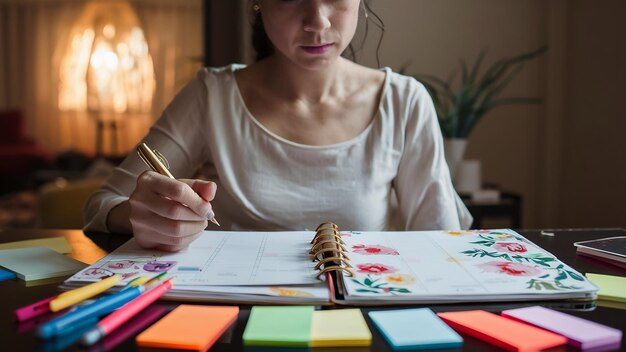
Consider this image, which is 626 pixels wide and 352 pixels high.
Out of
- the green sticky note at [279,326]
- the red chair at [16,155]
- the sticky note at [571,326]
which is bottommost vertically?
the red chair at [16,155]

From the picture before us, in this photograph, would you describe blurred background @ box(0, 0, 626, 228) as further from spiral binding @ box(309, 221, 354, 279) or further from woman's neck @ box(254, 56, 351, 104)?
spiral binding @ box(309, 221, 354, 279)

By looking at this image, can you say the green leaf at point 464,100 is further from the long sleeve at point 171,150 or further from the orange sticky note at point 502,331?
the orange sticky note at point 502,331

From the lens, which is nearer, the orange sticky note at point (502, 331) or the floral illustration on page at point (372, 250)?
the orange sticky note at point (502, 331)

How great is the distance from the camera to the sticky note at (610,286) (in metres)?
0.55

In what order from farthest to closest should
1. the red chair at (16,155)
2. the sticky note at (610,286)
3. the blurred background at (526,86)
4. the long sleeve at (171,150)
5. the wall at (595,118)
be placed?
the red chair at (16,155), the wall at (595,118), the blurred background at (526,86), the long sleeve at (171,150), the sticky note at (610,286)

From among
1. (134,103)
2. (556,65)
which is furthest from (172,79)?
(556,65)

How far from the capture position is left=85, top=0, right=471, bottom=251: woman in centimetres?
97

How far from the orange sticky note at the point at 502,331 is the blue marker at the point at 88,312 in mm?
254

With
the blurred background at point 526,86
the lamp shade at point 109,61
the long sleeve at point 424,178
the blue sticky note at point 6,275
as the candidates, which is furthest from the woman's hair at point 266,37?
the lamp shade at point 109,61

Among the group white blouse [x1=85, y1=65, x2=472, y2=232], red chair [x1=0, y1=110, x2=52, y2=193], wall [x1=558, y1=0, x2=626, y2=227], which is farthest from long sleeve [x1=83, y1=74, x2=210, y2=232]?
red chair [x1=0, y1=110, x2=52, y2=193]

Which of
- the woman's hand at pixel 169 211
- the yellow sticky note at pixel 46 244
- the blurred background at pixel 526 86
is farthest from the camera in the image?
the blurred background at pixel 526 86

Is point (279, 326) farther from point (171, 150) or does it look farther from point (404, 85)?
point (404, 85)

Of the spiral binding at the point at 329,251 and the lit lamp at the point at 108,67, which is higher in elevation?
the lit lamp at the point at 108,67

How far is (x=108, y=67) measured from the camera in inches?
253
